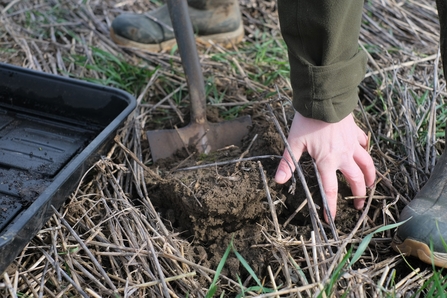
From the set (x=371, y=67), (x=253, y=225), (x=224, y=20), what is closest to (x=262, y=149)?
(x=253, y=225)

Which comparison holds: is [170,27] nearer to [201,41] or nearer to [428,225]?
[201,41]

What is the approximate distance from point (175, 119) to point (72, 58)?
71 cm

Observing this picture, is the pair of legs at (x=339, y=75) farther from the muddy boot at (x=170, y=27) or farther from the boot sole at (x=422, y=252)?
the muddy boot at (x=170, y=27)

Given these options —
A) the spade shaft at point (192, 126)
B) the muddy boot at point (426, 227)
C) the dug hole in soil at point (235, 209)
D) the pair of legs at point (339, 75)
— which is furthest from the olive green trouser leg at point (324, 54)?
the spade shaft at point (192, 126)

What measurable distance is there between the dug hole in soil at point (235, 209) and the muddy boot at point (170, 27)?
1130 millimetres

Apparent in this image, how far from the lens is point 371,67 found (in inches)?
93.5

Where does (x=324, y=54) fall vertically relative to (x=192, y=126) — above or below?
above

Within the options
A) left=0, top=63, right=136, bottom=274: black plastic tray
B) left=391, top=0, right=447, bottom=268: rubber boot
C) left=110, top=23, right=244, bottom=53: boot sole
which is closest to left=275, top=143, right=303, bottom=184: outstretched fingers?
left=391, top=0, right=447, bottom=268: rubber boot

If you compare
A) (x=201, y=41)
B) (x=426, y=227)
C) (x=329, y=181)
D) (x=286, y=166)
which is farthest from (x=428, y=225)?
(x=201, y=41)

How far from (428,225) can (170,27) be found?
1679mm

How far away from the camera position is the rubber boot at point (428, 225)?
1335mm

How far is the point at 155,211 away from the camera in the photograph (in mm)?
1539

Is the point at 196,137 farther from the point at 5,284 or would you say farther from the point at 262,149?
the point at 5,284

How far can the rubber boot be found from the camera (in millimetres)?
1335
